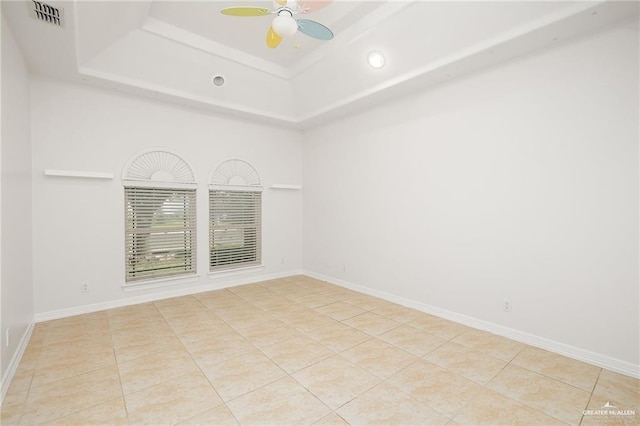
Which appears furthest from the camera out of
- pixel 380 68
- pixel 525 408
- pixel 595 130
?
pixel 380 68

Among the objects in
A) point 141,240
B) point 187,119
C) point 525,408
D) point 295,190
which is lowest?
point 525,408

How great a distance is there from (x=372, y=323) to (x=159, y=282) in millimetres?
3471

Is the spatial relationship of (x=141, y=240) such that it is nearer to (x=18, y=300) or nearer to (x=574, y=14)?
(x=18, y=300)

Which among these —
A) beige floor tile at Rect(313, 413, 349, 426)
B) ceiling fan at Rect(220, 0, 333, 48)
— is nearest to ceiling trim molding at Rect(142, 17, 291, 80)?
ceiling fan at Rect(220, 0, 333, 48)

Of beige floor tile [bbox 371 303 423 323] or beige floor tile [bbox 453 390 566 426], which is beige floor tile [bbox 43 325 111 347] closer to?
beige floor tile [bbox 371 303 423 323]

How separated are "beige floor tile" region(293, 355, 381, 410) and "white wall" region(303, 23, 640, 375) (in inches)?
76.1

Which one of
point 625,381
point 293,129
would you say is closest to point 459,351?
point 625,381

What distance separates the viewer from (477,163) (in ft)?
12.5

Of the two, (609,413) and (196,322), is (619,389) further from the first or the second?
(196,322)

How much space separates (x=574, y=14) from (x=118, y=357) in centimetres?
542

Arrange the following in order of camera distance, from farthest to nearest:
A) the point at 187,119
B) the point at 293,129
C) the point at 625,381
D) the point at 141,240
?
the point at 293,129, the point at 187,119, the point at 141,240, the point at 625,381

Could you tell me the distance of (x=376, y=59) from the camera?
4.15 meters

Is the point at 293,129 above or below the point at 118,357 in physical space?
above

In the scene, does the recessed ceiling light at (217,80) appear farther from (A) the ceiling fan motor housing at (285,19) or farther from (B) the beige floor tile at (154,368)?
(B) the beige floor tile at (154,368)
